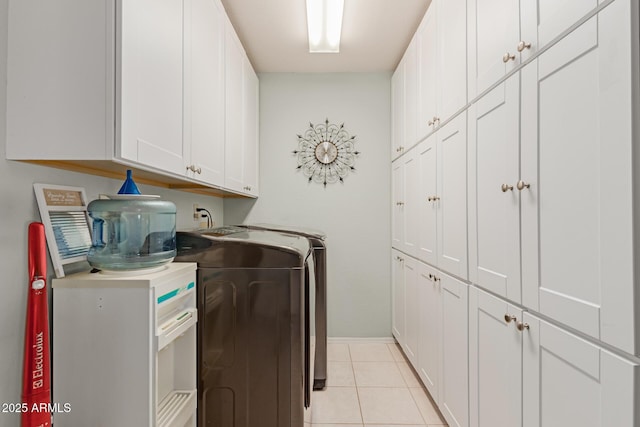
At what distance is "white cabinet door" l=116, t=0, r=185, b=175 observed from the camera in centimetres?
98

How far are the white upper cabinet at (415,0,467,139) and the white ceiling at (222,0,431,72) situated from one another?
203mm

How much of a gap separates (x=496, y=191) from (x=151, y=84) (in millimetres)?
1267

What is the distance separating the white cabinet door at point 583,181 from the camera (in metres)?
0.77

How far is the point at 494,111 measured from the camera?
1350 mm

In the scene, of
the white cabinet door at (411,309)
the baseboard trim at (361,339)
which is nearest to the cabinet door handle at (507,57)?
the white cabinet door at (411,309)

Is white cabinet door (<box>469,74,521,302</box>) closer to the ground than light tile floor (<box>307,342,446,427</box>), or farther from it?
farther from it

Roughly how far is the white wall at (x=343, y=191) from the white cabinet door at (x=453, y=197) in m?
1.29

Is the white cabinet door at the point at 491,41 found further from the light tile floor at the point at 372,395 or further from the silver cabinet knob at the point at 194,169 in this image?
the light tile floor at the point at 372,395

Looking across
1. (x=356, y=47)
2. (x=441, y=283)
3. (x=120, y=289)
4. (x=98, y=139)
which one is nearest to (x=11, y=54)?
(x=98, y=139)

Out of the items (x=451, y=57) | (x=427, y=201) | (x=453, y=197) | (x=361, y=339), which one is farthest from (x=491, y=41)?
(x=361, y=339)

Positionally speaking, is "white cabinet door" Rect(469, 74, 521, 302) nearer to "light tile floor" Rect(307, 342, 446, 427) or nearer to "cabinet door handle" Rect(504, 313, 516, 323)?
"cabinet door handle" Rect(504, 313, 516, 323)

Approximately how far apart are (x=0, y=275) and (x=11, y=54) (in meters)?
0.60

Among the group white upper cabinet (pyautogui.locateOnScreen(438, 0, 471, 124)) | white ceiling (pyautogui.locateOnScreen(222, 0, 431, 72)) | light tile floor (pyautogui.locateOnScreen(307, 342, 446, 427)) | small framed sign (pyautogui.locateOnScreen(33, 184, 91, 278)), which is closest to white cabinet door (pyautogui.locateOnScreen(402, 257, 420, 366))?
light tile floor (pyautogui.locateOnScreen(307, 342, 446, 427))

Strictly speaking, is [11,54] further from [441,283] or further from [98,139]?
[441,283]
